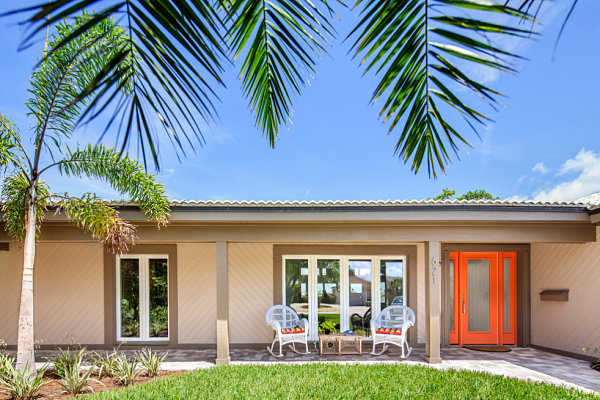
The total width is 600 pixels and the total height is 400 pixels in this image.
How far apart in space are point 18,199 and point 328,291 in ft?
20.0

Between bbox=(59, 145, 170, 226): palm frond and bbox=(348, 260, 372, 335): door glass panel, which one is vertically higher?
bbox=(59, 145, 170, 226): palm frond

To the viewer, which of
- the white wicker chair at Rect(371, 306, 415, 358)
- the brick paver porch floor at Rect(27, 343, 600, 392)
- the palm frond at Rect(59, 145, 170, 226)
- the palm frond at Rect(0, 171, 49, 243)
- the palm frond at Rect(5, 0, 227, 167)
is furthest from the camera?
the white wicker chair at Rect(371, 306, 415, 358)

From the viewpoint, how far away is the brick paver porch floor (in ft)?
20.0

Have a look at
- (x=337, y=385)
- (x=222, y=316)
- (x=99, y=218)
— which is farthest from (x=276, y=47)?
(x=222, y=316)

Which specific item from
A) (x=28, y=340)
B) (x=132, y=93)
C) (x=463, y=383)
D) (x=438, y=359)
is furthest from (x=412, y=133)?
(x=438, y=359)

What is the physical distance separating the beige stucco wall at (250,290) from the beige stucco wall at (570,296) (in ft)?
19.3

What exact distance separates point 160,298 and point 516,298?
8128 millimetres

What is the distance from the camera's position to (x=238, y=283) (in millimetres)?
8570

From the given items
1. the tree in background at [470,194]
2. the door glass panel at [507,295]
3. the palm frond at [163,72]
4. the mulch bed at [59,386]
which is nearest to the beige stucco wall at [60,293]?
the mulch bed at [59,386]

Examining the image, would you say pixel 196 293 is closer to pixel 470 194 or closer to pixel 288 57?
pixel 288 57

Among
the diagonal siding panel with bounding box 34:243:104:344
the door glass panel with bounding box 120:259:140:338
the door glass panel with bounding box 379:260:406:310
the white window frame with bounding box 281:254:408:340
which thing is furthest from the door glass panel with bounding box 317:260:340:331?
→ the diagonal siding panel with bounding box 34:243:104:344

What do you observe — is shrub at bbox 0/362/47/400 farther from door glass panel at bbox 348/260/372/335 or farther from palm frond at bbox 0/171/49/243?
door glass panel at bbox 348/260/372/335

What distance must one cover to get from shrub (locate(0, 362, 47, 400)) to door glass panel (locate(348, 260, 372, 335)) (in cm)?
586

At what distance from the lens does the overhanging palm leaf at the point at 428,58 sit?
821 millimetres
